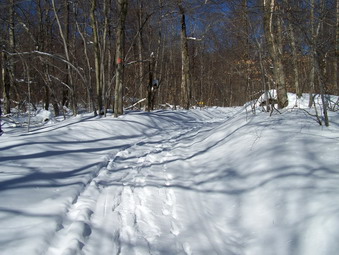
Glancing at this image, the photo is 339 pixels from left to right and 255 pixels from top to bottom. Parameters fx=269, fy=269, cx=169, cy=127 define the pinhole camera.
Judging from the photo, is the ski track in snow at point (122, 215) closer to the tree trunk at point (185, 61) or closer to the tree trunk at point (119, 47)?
the tree trunk at point (119, 47)

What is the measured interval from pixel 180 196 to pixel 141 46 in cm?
1706

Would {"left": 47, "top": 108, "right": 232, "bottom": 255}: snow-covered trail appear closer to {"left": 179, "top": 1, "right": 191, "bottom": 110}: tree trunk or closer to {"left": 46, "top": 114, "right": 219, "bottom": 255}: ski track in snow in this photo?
{"left": 46, "top": 114, "right": 219, "bottom": 255}: ski track in snow

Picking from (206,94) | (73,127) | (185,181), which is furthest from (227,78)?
(185,181)

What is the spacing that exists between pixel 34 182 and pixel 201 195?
2.56 metres

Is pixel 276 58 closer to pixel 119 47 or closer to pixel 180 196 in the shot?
pixel 119 47

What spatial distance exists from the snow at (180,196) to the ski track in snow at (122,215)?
1cm

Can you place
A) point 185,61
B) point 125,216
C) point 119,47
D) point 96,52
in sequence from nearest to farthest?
point 125,216
point 119,47
point 96,52
point 185,61

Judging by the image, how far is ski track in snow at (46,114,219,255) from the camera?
2.76 meters

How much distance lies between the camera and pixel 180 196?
4145mm

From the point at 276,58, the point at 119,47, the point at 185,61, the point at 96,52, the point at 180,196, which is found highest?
the point at 185,61

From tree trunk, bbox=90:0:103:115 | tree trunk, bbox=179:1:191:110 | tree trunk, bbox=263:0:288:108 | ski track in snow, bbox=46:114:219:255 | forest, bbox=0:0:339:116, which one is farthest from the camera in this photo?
tree trunk, bbox=179:1:191:110

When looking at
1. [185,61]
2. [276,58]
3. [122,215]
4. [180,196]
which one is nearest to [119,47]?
[276,58]

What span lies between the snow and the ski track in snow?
0.01 metres

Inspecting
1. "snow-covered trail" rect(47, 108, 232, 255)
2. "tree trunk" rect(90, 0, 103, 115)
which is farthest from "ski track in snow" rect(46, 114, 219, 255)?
"tree trunk" rect(90, 0, 103, 115)
